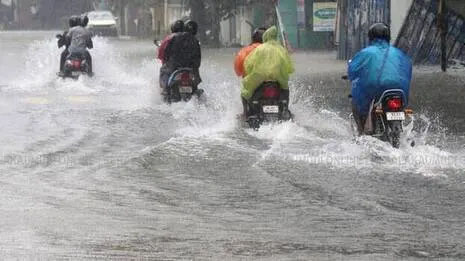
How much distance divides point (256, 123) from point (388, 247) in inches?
313

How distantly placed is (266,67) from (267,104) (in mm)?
497

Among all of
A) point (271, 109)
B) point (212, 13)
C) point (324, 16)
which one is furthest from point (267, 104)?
point (212, 13)

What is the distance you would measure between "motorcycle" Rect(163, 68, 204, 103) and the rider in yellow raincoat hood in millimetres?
4183

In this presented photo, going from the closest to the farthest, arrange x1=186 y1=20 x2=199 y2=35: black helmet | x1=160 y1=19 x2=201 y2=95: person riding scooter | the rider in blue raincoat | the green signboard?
the rider in blue raincoat, x1=160 y1=19 x2=201 y2=95: person riding scooter, x1=186 y1=20 x2=199 y2=35: black helmet, the green signboard

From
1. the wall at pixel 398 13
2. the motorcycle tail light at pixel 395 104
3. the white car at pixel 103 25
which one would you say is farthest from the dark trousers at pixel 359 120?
the white car at pixel 103 25

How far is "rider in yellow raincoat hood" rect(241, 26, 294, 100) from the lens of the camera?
15750mm

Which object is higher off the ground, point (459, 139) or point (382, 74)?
point (382, 74)

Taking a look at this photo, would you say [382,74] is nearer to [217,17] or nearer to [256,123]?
[256,123]

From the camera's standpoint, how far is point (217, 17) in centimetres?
5062

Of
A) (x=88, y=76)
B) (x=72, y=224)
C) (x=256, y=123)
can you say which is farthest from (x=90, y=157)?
(x=88, y=76)

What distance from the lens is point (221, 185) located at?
1130 cm

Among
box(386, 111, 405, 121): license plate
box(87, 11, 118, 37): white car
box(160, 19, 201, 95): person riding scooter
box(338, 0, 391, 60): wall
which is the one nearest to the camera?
box(386, 111, 405, 121): license plate

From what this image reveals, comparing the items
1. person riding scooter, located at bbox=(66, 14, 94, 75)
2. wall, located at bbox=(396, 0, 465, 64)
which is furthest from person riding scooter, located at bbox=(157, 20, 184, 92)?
wall, located at bbox=(396, 0, 465, 64)

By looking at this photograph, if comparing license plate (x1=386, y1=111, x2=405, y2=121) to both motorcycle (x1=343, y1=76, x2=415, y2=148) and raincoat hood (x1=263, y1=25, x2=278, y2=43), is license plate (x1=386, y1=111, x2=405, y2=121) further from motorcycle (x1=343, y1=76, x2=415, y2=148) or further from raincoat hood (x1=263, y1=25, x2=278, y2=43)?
raincoat hood (x1=263, y1=25, x2=278, y2=43)
